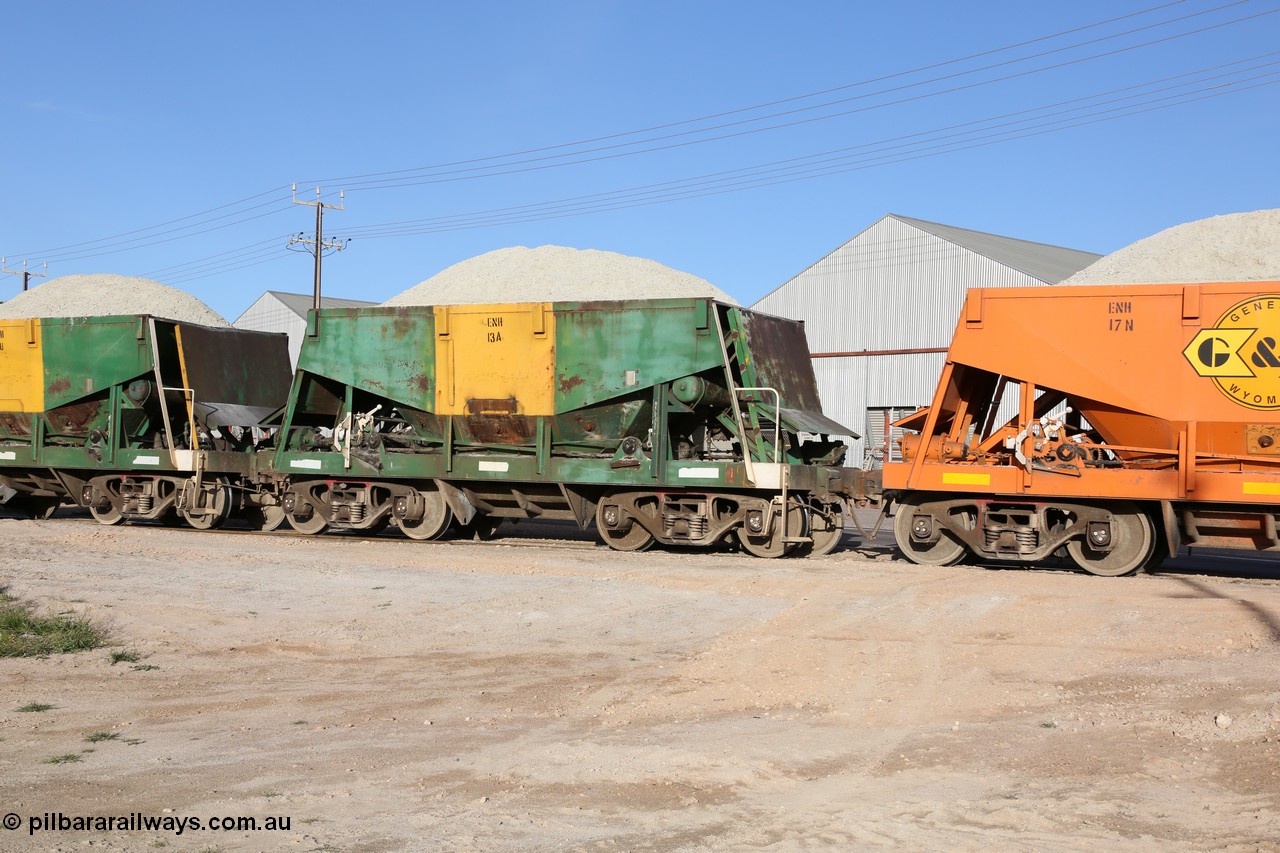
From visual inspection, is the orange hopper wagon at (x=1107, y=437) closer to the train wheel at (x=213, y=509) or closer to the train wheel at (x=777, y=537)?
the train wheel at (x=777, y=537)

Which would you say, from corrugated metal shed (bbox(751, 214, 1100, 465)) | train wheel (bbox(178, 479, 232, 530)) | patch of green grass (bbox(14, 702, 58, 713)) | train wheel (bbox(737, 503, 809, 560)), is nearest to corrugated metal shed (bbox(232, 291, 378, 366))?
corrugated metal shed (bbox(751, 214, 1100, 465))

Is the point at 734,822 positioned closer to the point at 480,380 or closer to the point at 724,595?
the point at 724,595

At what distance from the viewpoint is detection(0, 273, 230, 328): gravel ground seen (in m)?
71.7

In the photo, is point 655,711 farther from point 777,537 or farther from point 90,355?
point 90,355

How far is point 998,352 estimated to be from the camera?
1360cm

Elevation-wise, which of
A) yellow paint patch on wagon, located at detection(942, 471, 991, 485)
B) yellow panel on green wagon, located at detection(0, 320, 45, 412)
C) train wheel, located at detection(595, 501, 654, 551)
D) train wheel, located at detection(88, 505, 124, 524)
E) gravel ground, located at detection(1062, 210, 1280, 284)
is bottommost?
train wheel, located at detection(88, 505, 124, 524)

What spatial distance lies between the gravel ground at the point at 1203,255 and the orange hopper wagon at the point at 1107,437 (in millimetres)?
26094

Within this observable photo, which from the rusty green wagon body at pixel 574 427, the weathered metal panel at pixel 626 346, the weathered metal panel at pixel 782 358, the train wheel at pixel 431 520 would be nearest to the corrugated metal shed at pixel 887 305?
the weathered metal panel at pixel 782 358

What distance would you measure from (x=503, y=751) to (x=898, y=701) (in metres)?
2.49

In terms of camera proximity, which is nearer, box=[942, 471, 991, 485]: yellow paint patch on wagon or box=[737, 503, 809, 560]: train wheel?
box=[942, 471, 991, 485]: yellow paint patch on wagon

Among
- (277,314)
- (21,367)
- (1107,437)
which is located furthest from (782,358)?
(277,314)

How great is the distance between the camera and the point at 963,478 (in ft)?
43.8

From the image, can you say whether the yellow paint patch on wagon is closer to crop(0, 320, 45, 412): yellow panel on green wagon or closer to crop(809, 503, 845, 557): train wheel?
crop(809, 503, 845, 557): train wheel

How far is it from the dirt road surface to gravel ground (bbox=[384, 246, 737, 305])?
5023 centimetres
